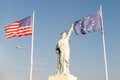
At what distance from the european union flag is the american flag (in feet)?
13.3

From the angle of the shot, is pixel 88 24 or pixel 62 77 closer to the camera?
pixel 62 77

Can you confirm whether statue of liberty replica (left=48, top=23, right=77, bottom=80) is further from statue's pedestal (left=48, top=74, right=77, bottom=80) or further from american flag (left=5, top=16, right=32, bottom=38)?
american flag (left=5, top=16, right=32, bottom=38)

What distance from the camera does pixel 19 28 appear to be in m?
21.6

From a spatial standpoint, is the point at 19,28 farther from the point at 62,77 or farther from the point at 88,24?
the point at 62,77

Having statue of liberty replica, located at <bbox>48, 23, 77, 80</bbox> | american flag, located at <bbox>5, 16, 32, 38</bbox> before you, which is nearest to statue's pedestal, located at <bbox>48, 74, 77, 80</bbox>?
statue of liberty replica, located at <bbox>48, 23, 77, 80</bbox>

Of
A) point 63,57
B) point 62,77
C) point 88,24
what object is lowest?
point 62,77

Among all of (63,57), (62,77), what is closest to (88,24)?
(63,57)

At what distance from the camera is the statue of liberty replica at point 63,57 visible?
55.2ft

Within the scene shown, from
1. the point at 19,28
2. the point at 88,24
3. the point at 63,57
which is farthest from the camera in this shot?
the point at 19,28

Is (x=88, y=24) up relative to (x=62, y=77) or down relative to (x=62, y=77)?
up

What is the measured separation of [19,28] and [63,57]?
581 cm

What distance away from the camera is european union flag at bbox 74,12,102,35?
1950 centimetres

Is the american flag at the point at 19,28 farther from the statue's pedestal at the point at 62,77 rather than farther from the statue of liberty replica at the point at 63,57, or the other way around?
the statue's pedestal at the point at 62,77

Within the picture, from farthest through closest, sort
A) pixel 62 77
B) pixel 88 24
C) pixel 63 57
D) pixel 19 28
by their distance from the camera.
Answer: pixel 19 28 < pixel 88 24 < pixel 63 57 < pixel 62 77
